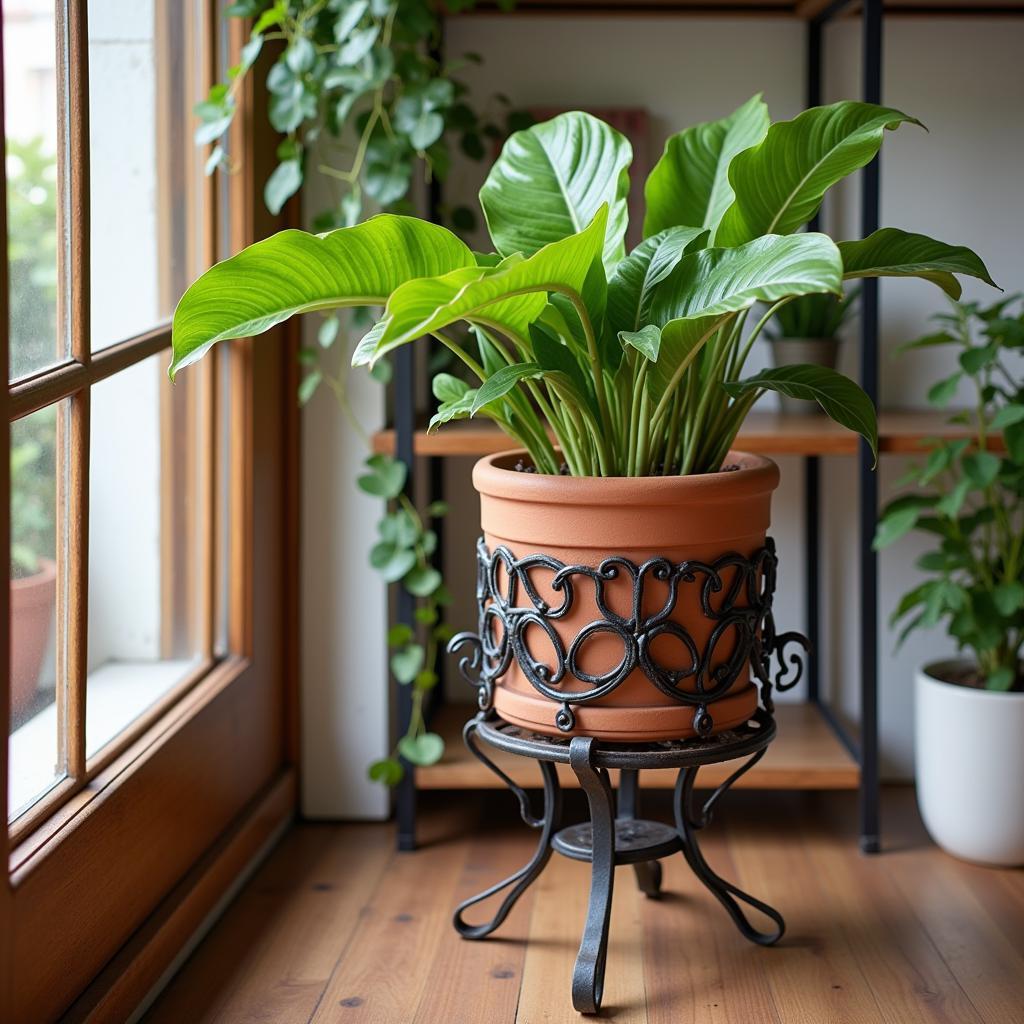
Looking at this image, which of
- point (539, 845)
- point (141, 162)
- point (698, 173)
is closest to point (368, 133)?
point (141, 162)

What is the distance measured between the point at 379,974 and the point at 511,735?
1.22 ft

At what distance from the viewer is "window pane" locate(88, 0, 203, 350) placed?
5.18 feet

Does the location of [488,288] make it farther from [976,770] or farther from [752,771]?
[976,770]

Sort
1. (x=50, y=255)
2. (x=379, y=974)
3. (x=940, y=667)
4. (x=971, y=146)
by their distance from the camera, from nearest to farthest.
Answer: (x=50, y=255) → (x=379, y=974) → (x=940, y=667) → (x=971, y=146)

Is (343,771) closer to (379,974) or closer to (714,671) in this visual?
(379,974)

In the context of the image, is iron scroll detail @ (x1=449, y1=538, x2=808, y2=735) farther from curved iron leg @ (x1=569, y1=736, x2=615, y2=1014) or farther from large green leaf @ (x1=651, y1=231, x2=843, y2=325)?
large green leaf @ (x1=651, y1=231, x2=843, y2=325)

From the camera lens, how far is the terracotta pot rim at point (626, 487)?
150 cm

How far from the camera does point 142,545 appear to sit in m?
1.78

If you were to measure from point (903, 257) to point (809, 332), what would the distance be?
783mm

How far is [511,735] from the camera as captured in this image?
164 cm

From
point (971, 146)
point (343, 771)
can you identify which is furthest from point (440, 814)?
point (971, 146)

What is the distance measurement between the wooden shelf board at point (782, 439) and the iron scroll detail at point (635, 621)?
1.37 feet

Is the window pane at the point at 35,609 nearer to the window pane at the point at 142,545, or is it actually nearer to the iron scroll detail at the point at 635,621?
the window pane at the point at 142,545

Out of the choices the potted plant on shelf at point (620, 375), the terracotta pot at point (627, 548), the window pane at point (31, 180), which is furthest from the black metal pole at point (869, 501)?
the window pane at point (31, 180)
